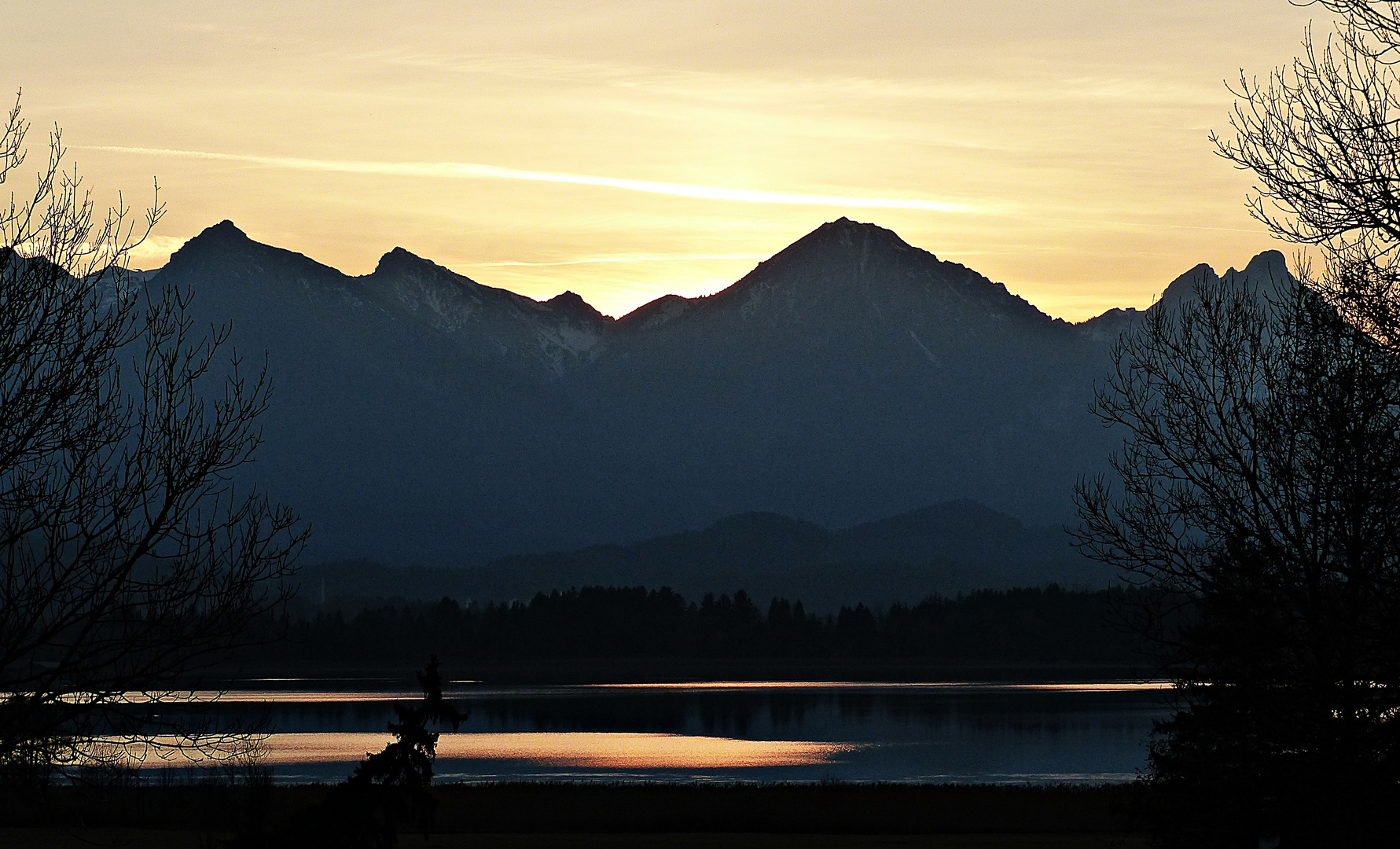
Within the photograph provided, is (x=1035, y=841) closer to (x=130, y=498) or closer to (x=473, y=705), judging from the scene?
(x=130, y=498)

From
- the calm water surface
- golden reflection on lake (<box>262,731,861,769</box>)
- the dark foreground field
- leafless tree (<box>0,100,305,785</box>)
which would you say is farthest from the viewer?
golden reflection on lake (<box>262,731,861,769</box>)

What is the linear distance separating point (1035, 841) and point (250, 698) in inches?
5142

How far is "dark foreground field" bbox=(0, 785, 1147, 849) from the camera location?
49219mm

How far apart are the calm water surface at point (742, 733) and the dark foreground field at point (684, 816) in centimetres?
576

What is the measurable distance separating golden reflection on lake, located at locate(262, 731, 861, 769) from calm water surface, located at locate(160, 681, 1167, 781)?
0.56 ft

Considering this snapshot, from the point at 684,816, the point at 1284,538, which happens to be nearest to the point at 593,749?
the point at 684,816

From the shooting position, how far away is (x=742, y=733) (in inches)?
4825

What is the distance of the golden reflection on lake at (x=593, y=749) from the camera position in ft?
307

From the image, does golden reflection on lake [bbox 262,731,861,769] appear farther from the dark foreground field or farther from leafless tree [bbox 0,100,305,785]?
leafless tree [bbox 0,100,305,785]

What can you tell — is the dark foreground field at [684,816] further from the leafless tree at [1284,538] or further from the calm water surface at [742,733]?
the leafless tree at [1284,538]

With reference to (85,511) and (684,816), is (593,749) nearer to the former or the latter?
(684,816)

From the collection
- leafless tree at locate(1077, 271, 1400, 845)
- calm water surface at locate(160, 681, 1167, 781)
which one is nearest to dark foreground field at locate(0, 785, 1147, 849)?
calm water surface at locate(160, 681, 1167, 781)

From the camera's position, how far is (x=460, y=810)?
6094 cm

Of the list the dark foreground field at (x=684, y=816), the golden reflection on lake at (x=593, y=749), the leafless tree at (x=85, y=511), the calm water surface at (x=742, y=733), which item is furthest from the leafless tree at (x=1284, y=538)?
the golden reflection on lake at (x=593, y=749)
